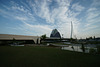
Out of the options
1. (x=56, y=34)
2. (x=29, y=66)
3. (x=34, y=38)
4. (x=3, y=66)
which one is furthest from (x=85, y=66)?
(x=56, y=34)

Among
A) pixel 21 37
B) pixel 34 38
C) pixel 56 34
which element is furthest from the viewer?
pixel 56 34

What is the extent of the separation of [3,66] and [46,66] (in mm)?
3571

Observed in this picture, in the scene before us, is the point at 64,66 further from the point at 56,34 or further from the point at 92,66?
the point at 56,34

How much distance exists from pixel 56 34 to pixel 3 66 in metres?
116

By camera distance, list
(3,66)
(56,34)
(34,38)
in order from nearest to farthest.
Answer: (3,66)
(34,38)
(56,34)

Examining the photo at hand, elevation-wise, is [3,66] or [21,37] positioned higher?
[21,37]

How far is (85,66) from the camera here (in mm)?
4816

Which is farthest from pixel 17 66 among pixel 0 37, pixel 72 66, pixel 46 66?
pixel 0 37

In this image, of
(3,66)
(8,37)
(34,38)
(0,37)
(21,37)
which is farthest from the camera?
(34,38)

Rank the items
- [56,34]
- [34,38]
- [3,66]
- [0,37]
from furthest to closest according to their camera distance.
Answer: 1. [56,34]
2. [34,38]
3. [0,37]
4. [3,66]

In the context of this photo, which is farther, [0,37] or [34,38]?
[34,38]

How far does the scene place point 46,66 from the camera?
484 cm

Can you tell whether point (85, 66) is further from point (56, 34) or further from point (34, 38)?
point (56, 34)

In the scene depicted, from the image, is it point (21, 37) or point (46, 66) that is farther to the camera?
point (21, 37)
